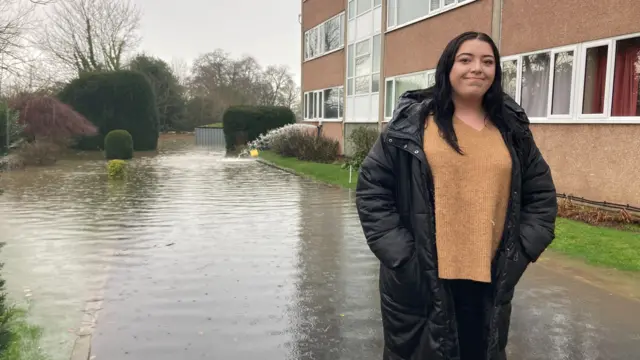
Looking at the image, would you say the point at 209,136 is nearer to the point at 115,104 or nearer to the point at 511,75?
the point at 115,104

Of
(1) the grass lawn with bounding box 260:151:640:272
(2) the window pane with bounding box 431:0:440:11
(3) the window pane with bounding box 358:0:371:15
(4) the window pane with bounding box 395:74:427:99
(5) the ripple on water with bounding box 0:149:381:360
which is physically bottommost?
(5) the ripple on water with bounding box 0:149:381:360

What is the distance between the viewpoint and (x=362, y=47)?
21000mm

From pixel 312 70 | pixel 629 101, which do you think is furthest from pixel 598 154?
pixel 312 70

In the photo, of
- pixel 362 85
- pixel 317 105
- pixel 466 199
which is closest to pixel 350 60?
pixel 362 85

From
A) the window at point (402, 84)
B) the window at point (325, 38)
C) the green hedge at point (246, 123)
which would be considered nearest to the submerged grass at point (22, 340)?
the window at point (402, 84)

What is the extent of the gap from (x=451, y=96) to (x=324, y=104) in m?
23.2

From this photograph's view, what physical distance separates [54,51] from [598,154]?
4028cm

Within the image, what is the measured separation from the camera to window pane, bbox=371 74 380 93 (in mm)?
19553

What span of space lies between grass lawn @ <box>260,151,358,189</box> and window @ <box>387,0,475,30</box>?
5.12 metres

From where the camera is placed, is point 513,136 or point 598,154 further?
point 598,154

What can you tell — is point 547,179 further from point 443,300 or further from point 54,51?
point 54,51

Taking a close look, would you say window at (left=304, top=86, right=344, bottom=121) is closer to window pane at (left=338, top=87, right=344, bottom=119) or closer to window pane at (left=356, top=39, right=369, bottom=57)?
window pane at (left=338, top=87, right=344, bottom=119)

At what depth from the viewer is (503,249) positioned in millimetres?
2484

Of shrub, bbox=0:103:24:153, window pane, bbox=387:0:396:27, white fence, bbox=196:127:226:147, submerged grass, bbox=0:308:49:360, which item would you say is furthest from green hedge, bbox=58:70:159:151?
submerged grass, bbox=0:308:49:360
